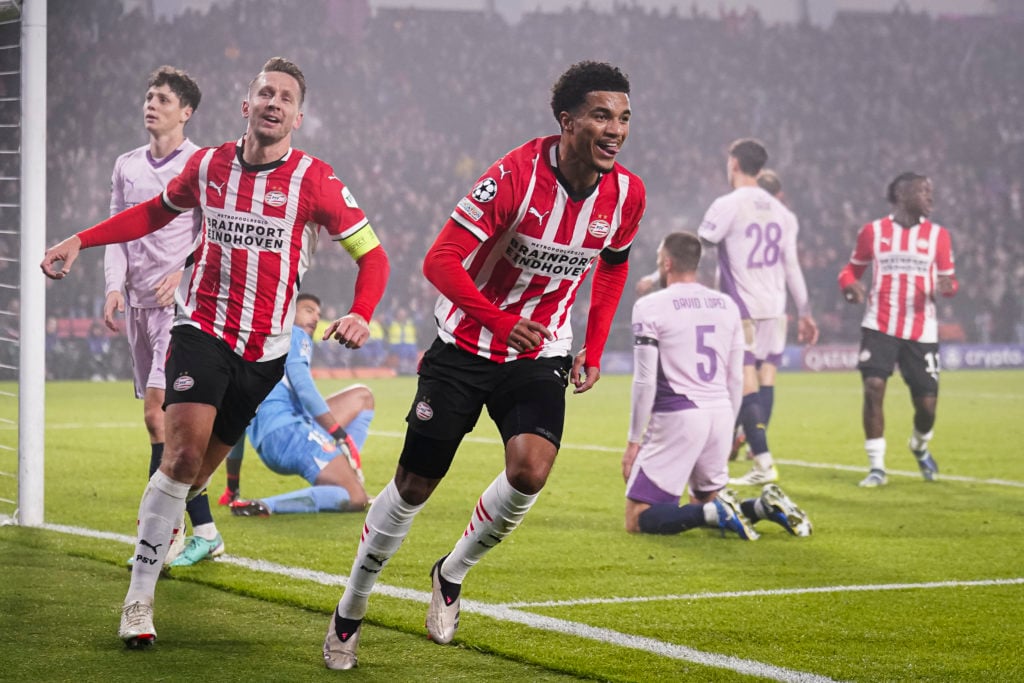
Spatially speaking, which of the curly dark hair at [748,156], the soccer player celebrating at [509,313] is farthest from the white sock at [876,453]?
the soccer player celebrating at [509,313]

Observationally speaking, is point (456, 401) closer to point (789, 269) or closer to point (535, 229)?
point (535, 229)

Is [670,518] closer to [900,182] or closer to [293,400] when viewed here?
[293,400]

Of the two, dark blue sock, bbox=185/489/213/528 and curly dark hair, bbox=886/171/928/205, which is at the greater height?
curly dark hair, bbox=886/171/928/205

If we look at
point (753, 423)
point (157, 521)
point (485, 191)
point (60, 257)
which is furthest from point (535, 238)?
point (753, 423)

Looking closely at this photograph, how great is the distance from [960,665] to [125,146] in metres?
25.4

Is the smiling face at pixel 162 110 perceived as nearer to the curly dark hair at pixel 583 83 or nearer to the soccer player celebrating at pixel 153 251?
the soccer player celebrating at pixel 153 251

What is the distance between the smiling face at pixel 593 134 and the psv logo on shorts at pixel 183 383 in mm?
1486

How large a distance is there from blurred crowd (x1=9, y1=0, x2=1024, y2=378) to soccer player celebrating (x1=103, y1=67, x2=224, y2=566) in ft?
64.1

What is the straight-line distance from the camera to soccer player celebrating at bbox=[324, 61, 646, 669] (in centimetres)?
427

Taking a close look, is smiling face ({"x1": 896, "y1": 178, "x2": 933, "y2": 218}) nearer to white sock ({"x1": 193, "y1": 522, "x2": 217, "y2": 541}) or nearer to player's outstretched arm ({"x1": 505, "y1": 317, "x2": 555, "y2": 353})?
white sock ({"x1": 193, "y1": 522, "x2": 217, "y2": 541})

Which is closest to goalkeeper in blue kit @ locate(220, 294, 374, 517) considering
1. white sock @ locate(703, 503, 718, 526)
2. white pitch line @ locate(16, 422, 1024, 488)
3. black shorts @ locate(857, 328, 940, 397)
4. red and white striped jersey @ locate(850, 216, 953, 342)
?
white pitch line @ locate(16, 422, 1024, 488)

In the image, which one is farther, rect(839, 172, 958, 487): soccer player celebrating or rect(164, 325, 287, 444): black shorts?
rect(839, 172, 958, 487): soccer player celebrating

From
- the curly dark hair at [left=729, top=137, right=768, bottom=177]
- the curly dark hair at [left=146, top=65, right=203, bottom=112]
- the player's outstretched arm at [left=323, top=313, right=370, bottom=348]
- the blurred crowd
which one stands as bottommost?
the player's outstretched arm at [left=323, top=313, right=370, bottom=348]

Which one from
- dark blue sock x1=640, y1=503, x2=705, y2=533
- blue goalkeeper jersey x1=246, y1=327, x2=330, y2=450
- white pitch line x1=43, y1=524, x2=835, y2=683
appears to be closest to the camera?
white pitch line x1=43, y1=524, x2=835, y2=683
